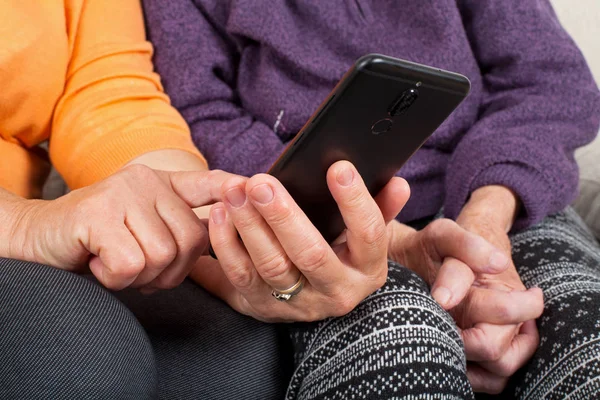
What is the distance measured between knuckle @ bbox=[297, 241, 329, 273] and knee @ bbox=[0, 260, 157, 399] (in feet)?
0.44

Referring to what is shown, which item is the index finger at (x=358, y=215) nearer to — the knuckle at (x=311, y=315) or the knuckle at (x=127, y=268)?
the knuckle at (x=311, y=315)

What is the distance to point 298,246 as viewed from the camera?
1.34 ft

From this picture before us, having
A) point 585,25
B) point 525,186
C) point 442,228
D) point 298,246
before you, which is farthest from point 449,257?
point 585,25

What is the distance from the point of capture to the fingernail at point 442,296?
0.55 m

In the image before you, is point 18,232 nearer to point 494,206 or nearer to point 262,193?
point 262,193

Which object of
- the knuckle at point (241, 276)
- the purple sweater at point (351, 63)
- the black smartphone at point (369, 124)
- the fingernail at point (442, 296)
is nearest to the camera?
the black smartphone at point (369, 124)

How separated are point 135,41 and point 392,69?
1.71 feet

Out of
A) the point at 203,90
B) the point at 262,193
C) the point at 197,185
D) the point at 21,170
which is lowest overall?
the point at 21,170

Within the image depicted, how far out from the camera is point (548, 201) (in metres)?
0.72

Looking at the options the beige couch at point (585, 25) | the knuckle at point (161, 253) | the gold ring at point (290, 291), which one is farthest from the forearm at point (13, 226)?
the beige couch at point (585, 25)

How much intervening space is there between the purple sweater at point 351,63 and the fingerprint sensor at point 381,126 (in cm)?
Result: 38

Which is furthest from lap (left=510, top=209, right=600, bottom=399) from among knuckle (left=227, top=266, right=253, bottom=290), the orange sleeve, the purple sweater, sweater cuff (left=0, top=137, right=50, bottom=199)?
sweater cuff (left=0, top=137, right=50, bottom=199)

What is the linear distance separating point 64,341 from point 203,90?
0.50 meters

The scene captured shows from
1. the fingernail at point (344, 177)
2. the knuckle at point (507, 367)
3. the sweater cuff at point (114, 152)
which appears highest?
the fingernail at point (344, 177)
